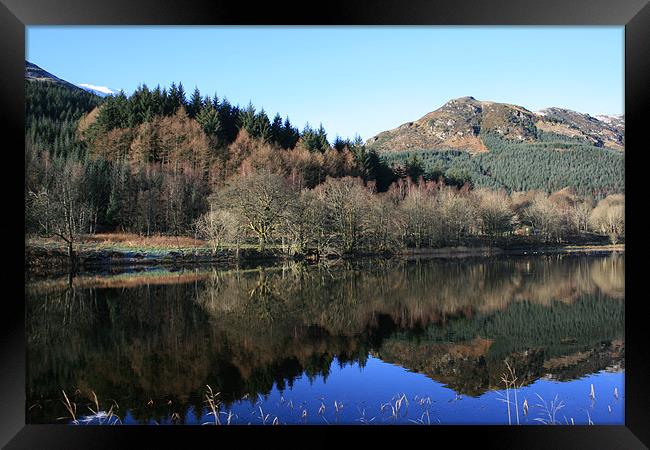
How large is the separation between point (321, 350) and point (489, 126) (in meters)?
29.5

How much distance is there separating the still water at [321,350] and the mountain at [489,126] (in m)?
17.6

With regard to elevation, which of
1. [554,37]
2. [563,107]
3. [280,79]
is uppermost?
[563,107]

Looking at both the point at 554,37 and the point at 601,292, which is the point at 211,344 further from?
the point at 601,292

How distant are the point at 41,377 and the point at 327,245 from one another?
16.9 meters

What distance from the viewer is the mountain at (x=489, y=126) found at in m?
32.6

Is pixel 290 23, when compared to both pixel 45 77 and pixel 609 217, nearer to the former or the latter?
pixel 609 217

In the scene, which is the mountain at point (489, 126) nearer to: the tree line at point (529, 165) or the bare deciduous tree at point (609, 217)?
the tree line at point (529, 165)

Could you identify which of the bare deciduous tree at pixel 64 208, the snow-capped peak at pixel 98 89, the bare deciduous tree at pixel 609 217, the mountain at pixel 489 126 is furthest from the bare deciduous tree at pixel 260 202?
the mountain at pixel 489 126

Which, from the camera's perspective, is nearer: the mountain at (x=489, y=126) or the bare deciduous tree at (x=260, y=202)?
Answer: the bare deciduous tree at (x=260, y=202)

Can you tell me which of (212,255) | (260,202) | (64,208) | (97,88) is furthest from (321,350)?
(97,88)

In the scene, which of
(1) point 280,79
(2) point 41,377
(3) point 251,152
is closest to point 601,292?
(1) point 280,79

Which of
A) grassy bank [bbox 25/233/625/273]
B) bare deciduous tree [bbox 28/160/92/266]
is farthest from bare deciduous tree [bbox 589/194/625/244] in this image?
bare deciduous tree [bbox 28/160/92/266]

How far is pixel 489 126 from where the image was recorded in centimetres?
3553

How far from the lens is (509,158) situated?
112ft
